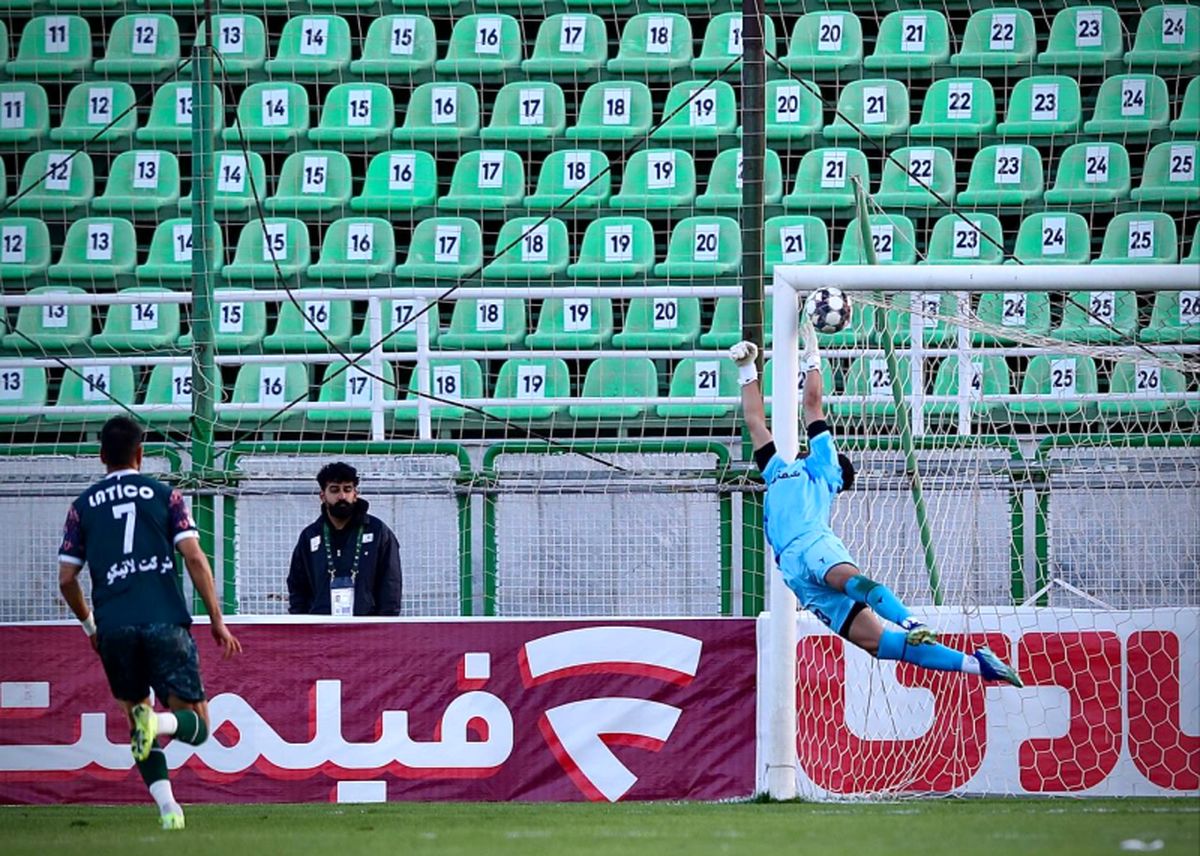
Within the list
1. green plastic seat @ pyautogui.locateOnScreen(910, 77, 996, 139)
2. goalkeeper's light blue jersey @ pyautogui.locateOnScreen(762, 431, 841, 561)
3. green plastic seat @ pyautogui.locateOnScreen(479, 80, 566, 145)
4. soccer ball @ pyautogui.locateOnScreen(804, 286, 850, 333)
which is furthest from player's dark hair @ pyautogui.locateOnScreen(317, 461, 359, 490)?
green plastic seat @ pyautogui.locateOnScreen(910, 77, 996, 139)

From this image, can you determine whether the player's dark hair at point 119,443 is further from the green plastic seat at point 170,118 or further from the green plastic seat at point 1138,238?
the green plastic seat at point 1138,238

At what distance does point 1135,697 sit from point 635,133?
6.64 meters

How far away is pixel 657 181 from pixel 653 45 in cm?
136

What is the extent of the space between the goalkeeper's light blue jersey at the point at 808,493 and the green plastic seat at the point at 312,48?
24.6 ft

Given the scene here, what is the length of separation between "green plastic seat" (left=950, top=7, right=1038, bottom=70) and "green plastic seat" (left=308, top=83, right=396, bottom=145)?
4527mm

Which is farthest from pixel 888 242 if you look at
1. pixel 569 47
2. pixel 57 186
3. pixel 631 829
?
pixel 631 829

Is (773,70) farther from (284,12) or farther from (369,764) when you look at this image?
(369,764)

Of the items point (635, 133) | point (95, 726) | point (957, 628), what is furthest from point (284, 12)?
point (957, 628)

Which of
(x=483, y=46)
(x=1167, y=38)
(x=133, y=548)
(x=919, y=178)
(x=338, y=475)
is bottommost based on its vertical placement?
(x=133, y=548)

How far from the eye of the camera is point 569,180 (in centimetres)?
1408

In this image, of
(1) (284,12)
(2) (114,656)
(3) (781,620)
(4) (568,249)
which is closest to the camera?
(2) (114,656)

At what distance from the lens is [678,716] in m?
9.41

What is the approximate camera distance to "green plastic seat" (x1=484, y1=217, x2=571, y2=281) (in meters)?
13.7

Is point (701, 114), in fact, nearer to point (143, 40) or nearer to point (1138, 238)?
point (1138, 238)
